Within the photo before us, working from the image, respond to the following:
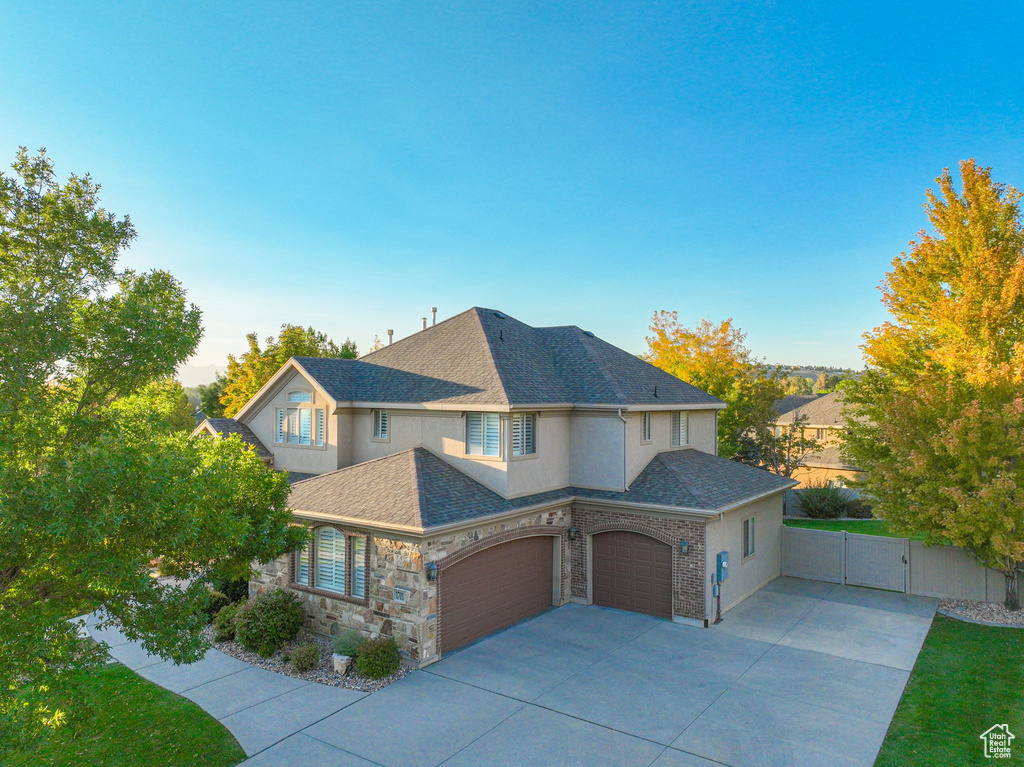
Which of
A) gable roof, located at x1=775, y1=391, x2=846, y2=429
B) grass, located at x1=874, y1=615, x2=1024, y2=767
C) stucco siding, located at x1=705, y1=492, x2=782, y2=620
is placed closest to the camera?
grass, located at x1=874, y1=615, x2=1024, y2=767

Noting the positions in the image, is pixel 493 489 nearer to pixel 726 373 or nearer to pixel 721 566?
pixel 721 566

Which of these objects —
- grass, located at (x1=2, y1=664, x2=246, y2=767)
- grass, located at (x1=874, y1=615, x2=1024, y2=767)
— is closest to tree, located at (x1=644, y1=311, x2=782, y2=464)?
grass, located at (x1=874, y1=615, x2=1024, y2=767)

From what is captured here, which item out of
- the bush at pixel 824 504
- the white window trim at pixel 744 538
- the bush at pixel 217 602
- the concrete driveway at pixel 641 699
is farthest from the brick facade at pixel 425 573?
the bush at pixel 824 504

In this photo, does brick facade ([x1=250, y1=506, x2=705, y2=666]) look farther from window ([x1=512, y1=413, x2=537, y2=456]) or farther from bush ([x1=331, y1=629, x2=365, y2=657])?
window ([x1=512, y1=413, x2=537, y2=456])

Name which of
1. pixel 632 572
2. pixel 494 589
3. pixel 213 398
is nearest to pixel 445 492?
pixel 494 589

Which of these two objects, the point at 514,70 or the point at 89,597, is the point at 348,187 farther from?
the point at 89,597

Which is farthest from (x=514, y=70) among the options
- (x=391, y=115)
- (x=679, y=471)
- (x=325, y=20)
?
(x=679, y=471)
